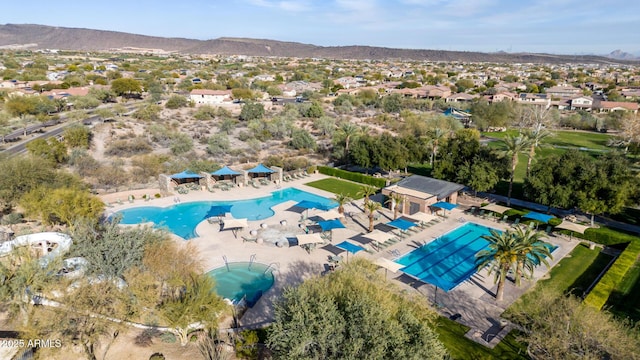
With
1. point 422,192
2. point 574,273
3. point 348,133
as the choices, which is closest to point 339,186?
point 348,133

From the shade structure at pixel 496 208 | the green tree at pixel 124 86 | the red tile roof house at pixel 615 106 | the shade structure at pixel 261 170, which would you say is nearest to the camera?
the shade structure at pixel 496 208

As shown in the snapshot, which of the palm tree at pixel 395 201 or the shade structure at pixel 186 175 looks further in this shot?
the shade structure at pixel 186 175

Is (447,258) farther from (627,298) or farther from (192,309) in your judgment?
(192,309)

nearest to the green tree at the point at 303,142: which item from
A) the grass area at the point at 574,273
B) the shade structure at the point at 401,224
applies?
the shade structure at the point at 401,224

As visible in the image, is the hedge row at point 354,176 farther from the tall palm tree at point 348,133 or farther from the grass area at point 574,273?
the grass area at point 574,273

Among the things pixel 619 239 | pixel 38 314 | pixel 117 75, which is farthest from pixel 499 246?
pixel 117 75

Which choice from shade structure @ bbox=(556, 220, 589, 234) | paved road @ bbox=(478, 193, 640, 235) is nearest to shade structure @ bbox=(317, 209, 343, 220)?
paved road @ bbox=(478, 193, 640, 235)
